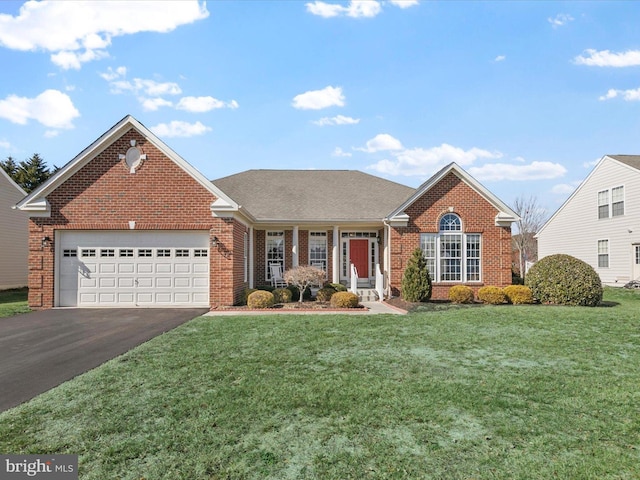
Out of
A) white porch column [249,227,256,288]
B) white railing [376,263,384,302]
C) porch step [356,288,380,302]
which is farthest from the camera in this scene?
white porch column [249,227,256,288]

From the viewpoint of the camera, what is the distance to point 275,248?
61.2 feet

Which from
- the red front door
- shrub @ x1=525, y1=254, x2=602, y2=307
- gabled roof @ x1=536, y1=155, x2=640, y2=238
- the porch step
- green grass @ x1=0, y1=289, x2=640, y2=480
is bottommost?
green grass @ x1=0, y1=289, x2=640, y2=480

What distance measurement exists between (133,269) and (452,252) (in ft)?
39.3

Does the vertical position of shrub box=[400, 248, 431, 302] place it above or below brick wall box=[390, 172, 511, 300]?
below

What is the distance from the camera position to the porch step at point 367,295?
1655 centimetres

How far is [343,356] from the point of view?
7109mm

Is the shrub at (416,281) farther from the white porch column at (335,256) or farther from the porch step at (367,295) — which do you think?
the white porch column at (335,256)

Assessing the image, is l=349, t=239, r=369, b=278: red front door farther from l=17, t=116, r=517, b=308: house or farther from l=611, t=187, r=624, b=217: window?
l=611, t=187, r=624, b=217: window

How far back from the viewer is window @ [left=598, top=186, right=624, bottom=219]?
878 inches

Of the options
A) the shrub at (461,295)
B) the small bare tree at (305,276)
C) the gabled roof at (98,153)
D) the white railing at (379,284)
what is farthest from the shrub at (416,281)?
the gabled roof at (98,153)

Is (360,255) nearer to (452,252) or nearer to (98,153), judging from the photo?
(452,252)

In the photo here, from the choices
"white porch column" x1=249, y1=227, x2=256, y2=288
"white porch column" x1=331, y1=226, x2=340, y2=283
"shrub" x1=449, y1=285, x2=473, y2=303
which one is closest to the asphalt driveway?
"white porch column" x1=249, y1=227, x2=256, y2=288

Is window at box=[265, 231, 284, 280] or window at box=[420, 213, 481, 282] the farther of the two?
window at box=[265, 231, 284, 280]

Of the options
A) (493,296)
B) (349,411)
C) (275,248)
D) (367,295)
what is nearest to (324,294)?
(367,295)
